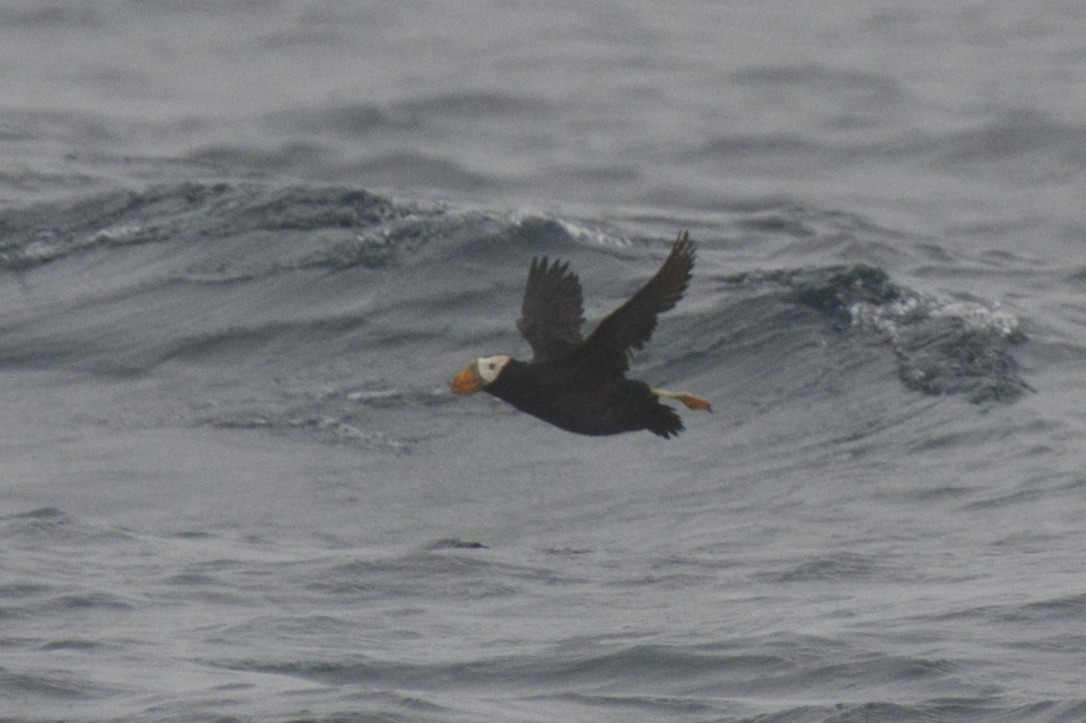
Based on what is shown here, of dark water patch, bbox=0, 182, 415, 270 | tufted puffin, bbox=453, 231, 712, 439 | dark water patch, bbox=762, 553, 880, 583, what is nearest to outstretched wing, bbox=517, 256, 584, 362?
tufted puffin, bbox=453, 231, 712, 439

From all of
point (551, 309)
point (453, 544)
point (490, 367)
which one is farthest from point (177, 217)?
point (490, 367)

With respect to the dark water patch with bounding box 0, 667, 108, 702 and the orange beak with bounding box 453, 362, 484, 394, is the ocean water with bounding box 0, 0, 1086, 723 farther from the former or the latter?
the orange beak with bounding box 453, 362, 484, 394

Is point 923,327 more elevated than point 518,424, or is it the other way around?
point 923,327

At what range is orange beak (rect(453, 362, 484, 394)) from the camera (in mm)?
8719

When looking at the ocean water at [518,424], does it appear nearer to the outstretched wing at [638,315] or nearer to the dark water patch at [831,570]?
the dark water patch at [831,570]

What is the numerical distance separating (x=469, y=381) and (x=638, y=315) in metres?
0.76

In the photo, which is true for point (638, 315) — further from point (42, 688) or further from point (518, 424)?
point (518, 424)

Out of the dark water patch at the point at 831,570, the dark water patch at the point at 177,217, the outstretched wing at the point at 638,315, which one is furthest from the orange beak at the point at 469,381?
the dark water patch at the point at 177,217

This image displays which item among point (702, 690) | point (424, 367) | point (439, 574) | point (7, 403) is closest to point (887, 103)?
point (424, 367)

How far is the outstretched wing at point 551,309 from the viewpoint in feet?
31.9

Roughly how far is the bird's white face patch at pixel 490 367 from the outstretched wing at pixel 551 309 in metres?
0.75

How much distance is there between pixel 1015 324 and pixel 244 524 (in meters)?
5.53

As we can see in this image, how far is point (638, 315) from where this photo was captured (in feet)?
28.0

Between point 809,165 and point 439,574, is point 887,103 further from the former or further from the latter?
point 439,574
